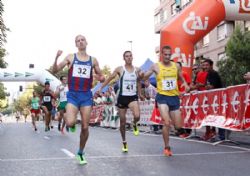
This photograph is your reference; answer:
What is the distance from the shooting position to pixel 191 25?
47.2ft

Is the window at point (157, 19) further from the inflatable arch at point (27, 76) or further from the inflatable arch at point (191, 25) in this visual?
the inflatable arch at point (191, 25)

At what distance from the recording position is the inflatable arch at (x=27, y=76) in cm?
3705

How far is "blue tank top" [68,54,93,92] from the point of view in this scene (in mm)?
7109

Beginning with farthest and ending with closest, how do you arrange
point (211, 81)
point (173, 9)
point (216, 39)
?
1. point (173, 9)
2. point (216, 39)
3. point (211, 81)

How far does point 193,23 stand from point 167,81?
21.7ft

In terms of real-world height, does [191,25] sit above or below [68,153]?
above

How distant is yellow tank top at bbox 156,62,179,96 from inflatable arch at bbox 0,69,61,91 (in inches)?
1178

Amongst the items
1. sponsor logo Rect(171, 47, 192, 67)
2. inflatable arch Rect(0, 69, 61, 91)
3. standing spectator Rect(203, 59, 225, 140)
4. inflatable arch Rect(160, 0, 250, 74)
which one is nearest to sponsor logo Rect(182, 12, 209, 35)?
inflatable arch Rect(160, 0, 250, 74)

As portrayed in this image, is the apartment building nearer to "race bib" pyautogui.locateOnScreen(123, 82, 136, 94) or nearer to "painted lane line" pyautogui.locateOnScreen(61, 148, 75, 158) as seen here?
"race bib" pyautogui.locateOnScreen(123, 82, 136, 94)

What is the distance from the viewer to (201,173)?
5.71 meters

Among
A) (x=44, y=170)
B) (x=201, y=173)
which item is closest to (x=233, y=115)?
(x=201, y=173)

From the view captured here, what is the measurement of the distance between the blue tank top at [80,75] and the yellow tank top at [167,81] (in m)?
1.58

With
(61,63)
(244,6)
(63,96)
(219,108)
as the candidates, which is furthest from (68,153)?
(244,6)

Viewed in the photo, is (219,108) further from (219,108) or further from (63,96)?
(63,96)
